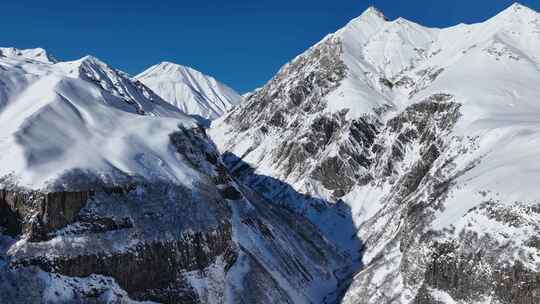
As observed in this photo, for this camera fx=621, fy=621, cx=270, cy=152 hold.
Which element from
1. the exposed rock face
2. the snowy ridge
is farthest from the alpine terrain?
the snowy ridge

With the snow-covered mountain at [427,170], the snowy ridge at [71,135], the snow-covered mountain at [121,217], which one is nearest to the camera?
the snow-covered mountain at [121,217]

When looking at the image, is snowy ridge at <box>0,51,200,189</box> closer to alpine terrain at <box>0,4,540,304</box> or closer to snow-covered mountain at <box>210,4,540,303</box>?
alpine terrain at <box>0,4,540,304</box>

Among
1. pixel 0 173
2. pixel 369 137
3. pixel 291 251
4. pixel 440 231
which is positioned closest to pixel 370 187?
pixel 369 137

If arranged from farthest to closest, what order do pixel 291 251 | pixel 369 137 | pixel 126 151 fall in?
pixel 369 137 → pixel 291 251 → pixel 126 151

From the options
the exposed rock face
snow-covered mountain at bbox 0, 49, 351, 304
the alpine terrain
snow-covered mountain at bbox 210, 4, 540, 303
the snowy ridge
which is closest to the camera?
snow-covered mountain at bbox 0, 49, 351, 304

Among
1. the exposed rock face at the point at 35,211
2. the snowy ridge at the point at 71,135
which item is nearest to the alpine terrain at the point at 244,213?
the exposed rock face at the point at 35,211

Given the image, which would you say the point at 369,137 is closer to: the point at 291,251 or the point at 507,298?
the point at 291,251

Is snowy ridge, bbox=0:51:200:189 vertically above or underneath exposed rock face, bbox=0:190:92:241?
above

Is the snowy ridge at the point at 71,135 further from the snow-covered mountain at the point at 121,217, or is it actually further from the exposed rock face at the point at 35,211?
the exposed rock face at the point at 35,211

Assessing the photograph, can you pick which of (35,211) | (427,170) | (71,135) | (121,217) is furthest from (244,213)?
(427,170)
